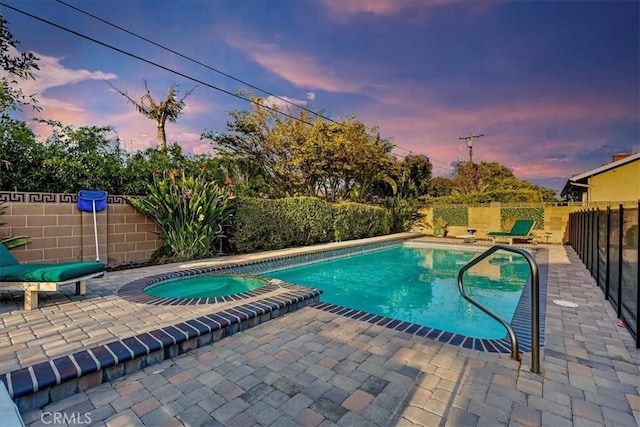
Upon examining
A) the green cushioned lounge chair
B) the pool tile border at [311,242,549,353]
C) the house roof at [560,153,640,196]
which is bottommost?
the pool tile border at [311,242,549,353]

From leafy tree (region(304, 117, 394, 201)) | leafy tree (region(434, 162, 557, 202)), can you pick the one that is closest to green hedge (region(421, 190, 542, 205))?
leafy tree (region(304, 117, 394, 201))

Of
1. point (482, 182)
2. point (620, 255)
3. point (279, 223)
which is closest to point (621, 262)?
point (620, 255)

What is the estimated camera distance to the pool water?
5.27 metres

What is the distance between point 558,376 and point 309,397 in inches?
81.3

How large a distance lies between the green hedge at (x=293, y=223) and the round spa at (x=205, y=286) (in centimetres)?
299

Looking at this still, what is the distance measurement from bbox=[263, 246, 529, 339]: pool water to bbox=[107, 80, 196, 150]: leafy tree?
336 inches

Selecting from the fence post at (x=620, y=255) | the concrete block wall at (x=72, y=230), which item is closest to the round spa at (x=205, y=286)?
the concrete block wall at (x=72, y=230)

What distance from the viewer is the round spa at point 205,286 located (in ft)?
18.4

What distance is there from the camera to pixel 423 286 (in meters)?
7.38

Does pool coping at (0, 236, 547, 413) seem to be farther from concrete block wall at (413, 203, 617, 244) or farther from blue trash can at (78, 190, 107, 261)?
concrete block wall at (413, 203, 617, 244)

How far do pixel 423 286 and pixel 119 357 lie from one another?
6401 mm

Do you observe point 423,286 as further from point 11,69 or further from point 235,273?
Result: point 11,69

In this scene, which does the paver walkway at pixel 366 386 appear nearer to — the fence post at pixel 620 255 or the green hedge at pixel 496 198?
the fence post at pixel 620 255

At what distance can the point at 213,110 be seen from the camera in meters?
14.8
